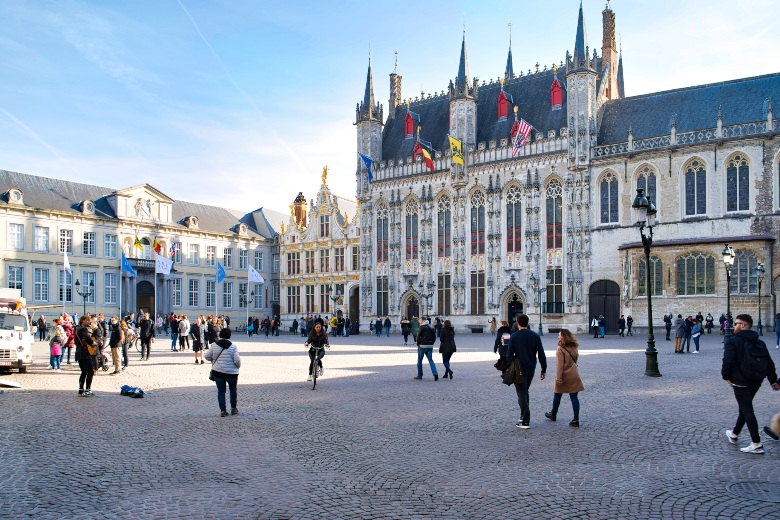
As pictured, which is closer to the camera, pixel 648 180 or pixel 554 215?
pixel 648 180

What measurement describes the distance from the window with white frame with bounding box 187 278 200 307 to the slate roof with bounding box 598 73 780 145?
39.0 metres

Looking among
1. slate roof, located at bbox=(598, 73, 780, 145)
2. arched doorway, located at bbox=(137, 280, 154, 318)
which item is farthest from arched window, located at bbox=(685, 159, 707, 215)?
arched doorway, located at bbox=(137, 280, 154, 318)

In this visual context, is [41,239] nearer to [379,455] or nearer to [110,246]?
[110,246]

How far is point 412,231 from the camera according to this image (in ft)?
181

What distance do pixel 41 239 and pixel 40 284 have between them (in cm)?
358

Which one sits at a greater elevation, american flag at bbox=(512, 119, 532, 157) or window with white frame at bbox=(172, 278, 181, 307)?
american flag at bbox=(512, 119, 532, 157)

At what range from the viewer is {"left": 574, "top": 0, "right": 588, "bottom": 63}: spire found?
47406 mm

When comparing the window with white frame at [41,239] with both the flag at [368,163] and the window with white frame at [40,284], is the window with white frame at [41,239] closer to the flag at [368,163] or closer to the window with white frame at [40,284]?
the window with white frame at [40,284]

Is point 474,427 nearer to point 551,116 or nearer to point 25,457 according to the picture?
point 25,457

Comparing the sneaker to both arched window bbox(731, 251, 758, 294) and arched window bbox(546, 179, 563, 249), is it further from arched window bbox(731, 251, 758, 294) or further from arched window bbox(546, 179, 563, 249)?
arched window bbox(546, 179, 563, 249)

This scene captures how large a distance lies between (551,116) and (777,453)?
43605 millimetres

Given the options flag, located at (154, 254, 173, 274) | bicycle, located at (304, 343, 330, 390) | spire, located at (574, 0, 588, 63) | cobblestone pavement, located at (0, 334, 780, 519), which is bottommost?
cobblestone pavement, located at (0, 334, 780, 519)

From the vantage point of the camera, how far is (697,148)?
42.8m

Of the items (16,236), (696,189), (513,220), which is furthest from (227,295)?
(696,189)
